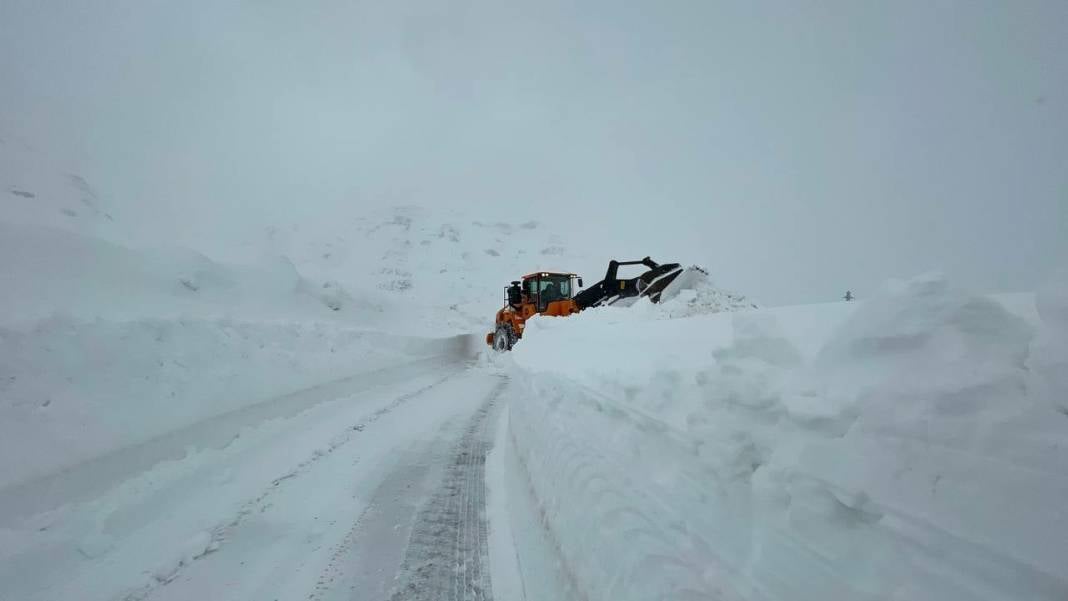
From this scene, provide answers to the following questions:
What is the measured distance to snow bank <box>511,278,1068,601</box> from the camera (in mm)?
900

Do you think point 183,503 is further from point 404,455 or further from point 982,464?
point 982,464

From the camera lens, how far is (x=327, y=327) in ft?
35.4

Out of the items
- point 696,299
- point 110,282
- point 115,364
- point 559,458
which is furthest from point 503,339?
point 559,458

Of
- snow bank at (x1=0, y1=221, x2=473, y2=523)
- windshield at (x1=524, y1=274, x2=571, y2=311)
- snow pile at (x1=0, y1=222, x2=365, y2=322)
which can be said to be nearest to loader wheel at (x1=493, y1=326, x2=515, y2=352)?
windshield at (x1=524, y1=274, x2=571, y2=311)

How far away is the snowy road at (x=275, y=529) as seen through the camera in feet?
8.39

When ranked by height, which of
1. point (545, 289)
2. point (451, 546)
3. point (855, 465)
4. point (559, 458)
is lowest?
point (451, 546)

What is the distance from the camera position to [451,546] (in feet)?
9.79

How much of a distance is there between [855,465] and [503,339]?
16992 mm

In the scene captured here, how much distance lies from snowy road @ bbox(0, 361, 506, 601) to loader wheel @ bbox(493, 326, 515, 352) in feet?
40.6

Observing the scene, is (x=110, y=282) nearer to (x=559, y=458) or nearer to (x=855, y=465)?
(x=559, y=458)

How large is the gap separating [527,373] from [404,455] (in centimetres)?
178

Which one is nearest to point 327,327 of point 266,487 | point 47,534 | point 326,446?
point 326,446

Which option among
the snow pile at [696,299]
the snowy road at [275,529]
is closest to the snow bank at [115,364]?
the snowy road at [275,529]

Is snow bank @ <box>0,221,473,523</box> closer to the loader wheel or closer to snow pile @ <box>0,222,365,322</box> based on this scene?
snow pile @ <box>0,222,365,322</box>
